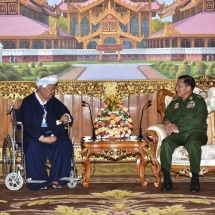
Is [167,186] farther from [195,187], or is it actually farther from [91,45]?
[91,45]

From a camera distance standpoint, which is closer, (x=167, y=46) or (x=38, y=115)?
(x=38, y=115)

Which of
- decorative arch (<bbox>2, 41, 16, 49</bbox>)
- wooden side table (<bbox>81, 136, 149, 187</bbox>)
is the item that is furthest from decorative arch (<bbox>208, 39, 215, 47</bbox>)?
decorative arch (<bbox>2, 41, 16, 49</bbox>)

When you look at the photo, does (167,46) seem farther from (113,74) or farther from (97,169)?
(97,169)

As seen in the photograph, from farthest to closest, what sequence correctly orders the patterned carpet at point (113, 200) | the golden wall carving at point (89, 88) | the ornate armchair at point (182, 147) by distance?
the golden wall carving at point (89, 88) → the ornate armchair at point (182, 147) → the patterned carpet at point (113, 200)

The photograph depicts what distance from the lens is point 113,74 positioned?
316 inches

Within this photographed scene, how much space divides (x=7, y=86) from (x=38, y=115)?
156 centimetres

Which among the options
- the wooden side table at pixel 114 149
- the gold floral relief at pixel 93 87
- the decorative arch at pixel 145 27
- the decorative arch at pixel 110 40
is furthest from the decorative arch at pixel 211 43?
the wooden side table at pixel 114 149

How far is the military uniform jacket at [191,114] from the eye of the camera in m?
6.46

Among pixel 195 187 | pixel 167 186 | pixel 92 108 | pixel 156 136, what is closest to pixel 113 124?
pixel 156 136

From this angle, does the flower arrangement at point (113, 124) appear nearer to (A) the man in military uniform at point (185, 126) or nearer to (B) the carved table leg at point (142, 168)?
(B) the carved table leg at point (142, 168)

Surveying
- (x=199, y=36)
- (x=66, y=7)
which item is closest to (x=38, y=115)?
(x=66, y=7)

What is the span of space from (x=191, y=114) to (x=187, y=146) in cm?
46

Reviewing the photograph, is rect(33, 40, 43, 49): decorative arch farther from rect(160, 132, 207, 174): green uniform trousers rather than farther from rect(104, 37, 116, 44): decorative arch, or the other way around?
rect(160, 132, 207, 174): green uniform trousers

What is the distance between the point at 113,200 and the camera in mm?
5648
